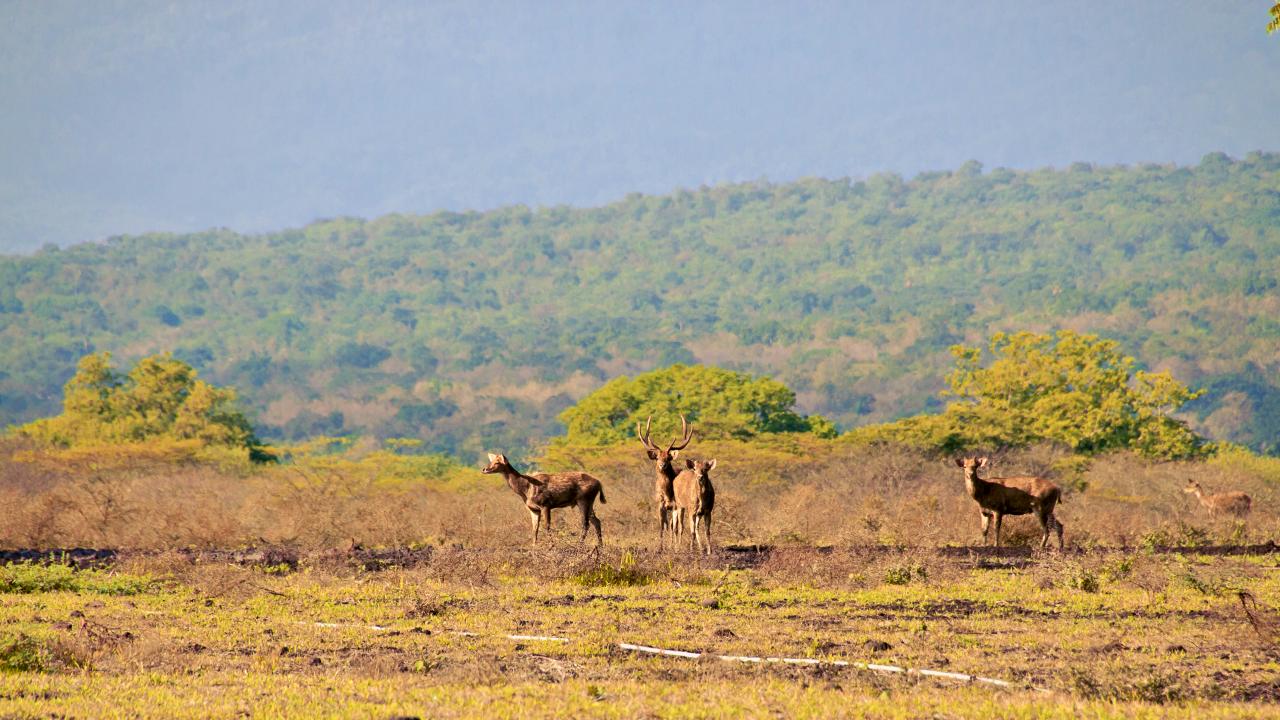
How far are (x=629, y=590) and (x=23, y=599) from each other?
273 inches

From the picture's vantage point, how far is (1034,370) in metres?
53.2

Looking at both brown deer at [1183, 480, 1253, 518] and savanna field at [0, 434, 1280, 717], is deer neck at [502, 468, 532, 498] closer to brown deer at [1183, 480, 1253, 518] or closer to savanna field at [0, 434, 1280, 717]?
savanna field at [0, 434, 1280, 717]

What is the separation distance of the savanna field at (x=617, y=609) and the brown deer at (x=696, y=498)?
835 millimetres

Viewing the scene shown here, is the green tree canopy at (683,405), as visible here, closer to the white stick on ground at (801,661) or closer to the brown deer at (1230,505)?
the brown deer at (1230,505)

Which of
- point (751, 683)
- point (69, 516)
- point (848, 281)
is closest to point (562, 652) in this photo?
point (751, 683)

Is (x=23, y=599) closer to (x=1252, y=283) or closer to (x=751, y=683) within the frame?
(x=751, y=683)

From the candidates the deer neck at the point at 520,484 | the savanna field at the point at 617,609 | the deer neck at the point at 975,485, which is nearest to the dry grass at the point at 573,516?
the savanna field at the point at 617,609

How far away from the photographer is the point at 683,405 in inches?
2136

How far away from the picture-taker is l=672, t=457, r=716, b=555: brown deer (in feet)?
72.7

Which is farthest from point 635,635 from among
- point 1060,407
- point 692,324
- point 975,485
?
point 692,324

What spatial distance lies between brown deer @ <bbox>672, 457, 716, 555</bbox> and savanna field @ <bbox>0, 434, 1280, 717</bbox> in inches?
32.9

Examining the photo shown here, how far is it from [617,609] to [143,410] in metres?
52.6

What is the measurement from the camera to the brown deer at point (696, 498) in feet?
72.7

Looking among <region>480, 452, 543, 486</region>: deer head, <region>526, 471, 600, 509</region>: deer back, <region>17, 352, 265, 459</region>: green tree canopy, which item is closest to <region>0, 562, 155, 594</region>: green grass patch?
<region>480, 452, 543, 486</region>: deer head
